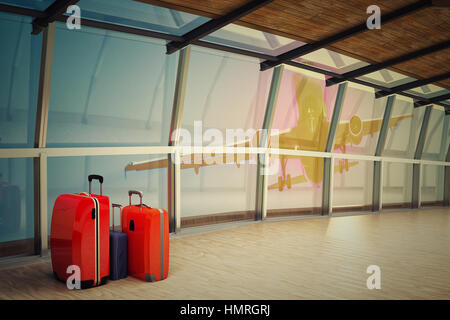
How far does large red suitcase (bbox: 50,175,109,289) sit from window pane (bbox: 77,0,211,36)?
2911 mm

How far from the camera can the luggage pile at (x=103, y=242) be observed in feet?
12.1

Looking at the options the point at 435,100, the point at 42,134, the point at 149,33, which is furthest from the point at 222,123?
the point at 435,100

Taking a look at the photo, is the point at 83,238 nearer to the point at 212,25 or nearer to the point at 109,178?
the point at 109,178

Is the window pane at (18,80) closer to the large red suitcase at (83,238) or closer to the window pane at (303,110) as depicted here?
the large red suitcase at (83,238)

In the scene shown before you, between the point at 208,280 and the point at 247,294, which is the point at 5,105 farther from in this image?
the point at 247,294

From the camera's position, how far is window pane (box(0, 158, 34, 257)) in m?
4.84

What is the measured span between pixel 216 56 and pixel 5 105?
3875 mm

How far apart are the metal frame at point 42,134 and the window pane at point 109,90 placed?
0.30m

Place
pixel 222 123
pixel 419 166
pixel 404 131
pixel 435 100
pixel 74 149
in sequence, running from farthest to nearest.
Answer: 1. pixel 419 166
2. pixel 404 131
3. pixel 435 100
4. pixel 222 123
5. pixel 74 149

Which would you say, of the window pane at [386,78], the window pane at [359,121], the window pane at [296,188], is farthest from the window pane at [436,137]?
the window pane at [296,188]

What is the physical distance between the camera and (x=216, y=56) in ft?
23.9

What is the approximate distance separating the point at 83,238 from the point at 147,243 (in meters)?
0.64

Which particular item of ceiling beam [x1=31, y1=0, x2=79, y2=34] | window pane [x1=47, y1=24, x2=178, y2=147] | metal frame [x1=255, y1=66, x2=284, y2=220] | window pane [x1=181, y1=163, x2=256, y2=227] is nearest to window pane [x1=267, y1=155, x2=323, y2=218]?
metal frame [x1=255, y1=66, x2=284, y2=220]

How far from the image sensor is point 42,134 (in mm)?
4918
